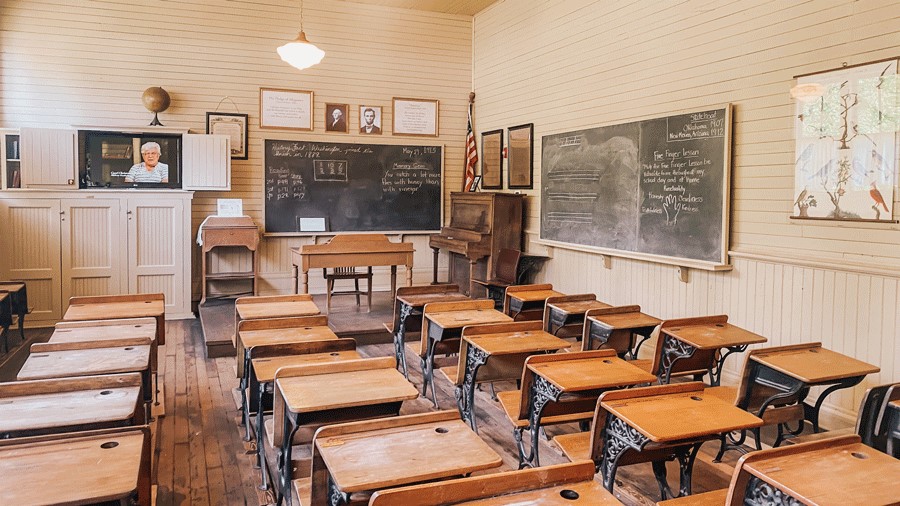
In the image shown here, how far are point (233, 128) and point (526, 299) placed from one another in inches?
190

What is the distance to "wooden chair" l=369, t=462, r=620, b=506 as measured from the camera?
1566mm

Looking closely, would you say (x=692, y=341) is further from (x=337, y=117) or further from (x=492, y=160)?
(x=337, y=117)

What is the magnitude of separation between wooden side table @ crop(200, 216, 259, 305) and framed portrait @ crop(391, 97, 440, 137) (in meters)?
2.41

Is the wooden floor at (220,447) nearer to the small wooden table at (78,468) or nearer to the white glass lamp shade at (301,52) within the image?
the small wooden table at (78,468)

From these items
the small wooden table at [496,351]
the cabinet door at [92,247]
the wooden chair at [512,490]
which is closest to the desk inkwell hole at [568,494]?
the wooden chair at [512,490]

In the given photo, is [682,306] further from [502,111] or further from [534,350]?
[502,111]

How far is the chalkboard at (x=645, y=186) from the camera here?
16.8 feet

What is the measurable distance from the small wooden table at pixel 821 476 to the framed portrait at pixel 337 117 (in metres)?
7.36

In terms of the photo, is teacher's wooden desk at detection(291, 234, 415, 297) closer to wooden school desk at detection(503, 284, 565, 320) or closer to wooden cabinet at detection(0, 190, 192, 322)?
wooden cabinet at detection(0, 190, 192, 322)

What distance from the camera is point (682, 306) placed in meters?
5.51

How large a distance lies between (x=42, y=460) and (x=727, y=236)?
461 cm

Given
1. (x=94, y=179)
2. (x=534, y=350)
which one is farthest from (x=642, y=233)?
(x=94, y=179)

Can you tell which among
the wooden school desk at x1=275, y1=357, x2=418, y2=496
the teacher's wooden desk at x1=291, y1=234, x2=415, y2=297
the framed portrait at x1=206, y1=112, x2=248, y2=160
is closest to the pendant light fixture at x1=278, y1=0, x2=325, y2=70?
the teacher's wooden desk at x1=291, y1=234, x2=415, y2=297

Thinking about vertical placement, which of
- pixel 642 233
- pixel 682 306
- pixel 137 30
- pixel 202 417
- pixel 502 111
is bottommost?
pixel 202 417
